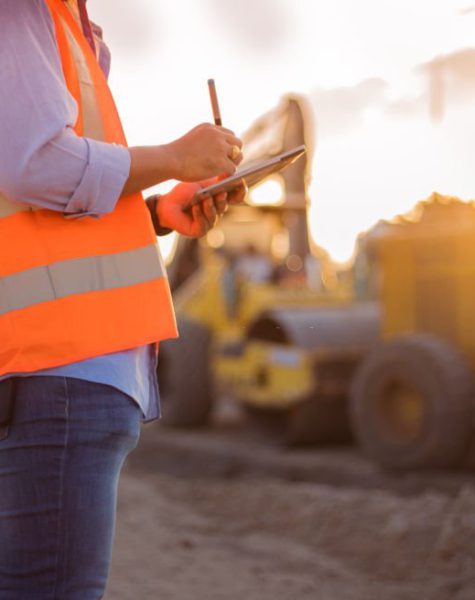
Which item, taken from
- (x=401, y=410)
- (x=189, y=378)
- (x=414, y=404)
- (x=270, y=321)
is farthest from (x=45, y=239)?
(x=189, y=378)

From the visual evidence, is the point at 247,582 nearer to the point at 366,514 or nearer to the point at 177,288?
the point at 366,514

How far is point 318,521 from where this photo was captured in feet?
19.5

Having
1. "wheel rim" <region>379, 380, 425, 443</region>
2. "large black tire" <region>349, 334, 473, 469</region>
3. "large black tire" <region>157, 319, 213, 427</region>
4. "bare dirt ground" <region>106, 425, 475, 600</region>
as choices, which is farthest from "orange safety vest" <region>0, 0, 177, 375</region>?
"large black tire" <region>157, 319, 213, 427</region>

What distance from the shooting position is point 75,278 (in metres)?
1.58

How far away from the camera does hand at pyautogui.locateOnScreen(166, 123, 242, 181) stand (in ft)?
5.33

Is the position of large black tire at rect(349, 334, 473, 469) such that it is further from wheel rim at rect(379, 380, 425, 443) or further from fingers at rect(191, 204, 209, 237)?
fingers at rect(191, 204, 209, 237)

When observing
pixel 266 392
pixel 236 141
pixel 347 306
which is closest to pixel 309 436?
pixel 266 392

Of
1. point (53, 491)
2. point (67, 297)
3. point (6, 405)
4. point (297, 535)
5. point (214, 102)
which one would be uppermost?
point (214, 102)

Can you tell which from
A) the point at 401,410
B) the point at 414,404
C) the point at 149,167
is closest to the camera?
the point at 149,167

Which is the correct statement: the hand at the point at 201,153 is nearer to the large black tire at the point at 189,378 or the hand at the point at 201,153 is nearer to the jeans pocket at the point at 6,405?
the jeans pocket at the point at 6,405

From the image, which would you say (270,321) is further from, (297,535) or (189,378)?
(297,535)

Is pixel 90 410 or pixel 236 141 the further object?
pixel 236 141

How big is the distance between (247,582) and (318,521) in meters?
1.51

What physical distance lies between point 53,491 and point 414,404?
19.2 ft
